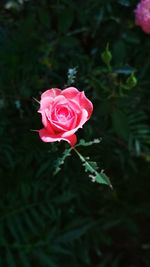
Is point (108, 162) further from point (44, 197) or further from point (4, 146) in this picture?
point (4, 146)

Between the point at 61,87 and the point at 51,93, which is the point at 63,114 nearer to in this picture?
the point at 51,93

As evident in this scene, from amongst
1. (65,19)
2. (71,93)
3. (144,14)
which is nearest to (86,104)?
(71,93)

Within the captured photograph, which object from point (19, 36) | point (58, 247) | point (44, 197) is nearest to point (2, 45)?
point (19, 36)

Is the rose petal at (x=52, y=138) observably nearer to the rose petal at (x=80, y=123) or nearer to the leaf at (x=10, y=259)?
the rose petal at (x=80, y=123)

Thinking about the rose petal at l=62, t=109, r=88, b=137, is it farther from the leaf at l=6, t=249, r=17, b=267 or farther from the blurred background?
the leaf at l=6, t=249, r=17, b=267

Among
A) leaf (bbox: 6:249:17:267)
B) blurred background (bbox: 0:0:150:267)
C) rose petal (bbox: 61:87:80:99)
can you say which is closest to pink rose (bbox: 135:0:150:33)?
blurred background (bbox: 0:0:150:267)
